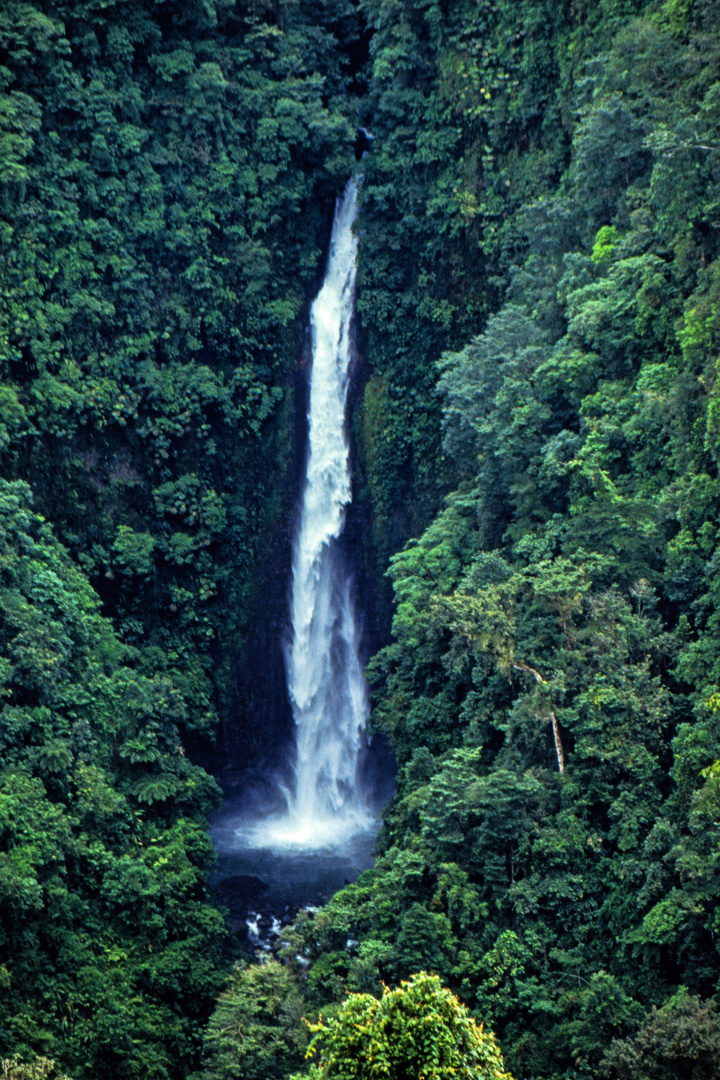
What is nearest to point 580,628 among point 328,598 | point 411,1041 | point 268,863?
point 411,1041

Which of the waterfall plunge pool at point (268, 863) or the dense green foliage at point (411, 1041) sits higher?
the waterfall plunge pool at point (268, 863)

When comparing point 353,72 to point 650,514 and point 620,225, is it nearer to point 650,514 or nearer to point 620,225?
point 620,225

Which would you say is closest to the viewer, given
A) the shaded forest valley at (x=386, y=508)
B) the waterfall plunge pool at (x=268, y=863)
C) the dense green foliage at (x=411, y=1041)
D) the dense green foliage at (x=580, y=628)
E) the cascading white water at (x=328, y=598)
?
the dense green foliage at (x=411, y=1041)

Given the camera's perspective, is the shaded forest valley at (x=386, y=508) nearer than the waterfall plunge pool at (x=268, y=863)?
Yes

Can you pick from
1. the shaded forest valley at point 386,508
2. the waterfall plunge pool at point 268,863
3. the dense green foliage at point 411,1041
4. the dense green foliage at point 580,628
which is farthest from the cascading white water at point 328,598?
the dense green foliage at point 411,1041

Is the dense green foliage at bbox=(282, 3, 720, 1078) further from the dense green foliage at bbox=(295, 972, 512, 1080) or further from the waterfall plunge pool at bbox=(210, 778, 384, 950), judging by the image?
the dense green foliage at bbox=(295, 972, 512, 1080)

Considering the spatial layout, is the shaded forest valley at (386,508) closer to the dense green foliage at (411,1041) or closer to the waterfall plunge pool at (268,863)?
the dense green foliage at (411,1041)
